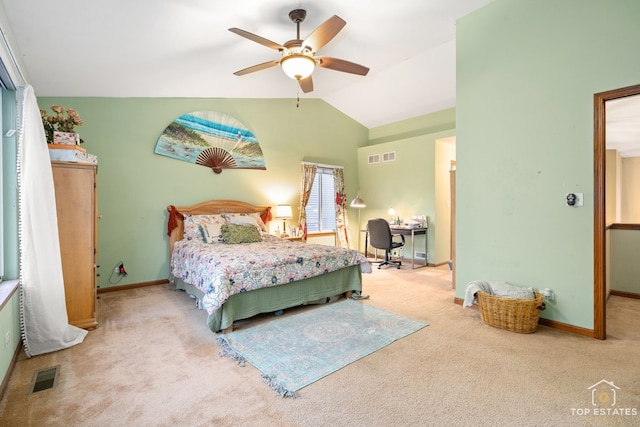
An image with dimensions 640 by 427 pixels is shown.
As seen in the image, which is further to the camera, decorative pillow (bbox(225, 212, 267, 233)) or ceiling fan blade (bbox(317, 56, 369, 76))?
decorative pillow (bbox(225, 212, 267, 233))

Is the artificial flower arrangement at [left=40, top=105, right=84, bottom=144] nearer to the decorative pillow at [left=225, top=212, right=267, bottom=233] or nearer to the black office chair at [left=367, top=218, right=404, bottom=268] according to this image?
the decorative pillow at [left=225, top=212, right=267, bottom=233]

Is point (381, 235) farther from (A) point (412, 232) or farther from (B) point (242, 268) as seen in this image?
(B) point (242, 268)

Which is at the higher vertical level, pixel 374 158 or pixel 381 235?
pixel 374 158

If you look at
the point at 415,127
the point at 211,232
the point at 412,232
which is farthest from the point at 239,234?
the point at 415,127

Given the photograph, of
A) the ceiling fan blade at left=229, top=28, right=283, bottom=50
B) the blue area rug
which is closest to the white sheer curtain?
the blue area rug

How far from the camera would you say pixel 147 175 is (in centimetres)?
459

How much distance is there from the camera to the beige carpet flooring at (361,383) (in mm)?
1775

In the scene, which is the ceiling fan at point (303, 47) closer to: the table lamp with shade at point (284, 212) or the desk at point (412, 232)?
the table lamp with shade at point (284, 212)

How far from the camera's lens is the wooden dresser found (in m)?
2.89

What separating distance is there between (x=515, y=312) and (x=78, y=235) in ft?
13.4

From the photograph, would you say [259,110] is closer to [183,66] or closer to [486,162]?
[183,66]

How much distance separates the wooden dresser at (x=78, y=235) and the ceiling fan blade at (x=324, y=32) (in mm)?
2372

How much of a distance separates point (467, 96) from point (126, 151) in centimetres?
449

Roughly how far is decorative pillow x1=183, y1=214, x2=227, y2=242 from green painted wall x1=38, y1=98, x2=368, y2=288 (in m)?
0.37
